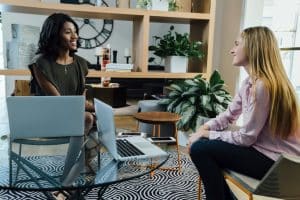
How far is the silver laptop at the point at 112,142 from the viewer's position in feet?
4.49

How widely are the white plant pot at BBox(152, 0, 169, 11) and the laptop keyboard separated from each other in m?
1.93

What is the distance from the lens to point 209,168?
1680mm

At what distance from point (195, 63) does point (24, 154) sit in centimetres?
246

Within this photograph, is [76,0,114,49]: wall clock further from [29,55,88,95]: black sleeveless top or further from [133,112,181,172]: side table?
[29,55,88,95]: black sleeveless top

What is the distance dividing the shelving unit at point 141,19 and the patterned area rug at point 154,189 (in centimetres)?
112

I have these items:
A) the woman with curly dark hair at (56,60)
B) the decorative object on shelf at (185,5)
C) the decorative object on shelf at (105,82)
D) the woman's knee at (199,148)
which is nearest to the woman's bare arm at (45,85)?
the woman with curly dark hair at (56,60)

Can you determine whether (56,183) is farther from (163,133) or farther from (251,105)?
(163,133)

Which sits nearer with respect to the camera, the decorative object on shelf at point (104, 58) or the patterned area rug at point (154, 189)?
the patterned area rug at point (154, 189)

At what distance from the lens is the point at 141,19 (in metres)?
3.17

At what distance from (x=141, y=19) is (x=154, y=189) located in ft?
5.74

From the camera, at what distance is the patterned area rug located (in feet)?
7.20

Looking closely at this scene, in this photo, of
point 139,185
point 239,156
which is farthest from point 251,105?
point 139,185

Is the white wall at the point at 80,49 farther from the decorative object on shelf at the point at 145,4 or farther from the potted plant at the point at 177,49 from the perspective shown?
the decorative object on shelf at the point at 145,4

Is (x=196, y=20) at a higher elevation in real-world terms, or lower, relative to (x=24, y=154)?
higher
